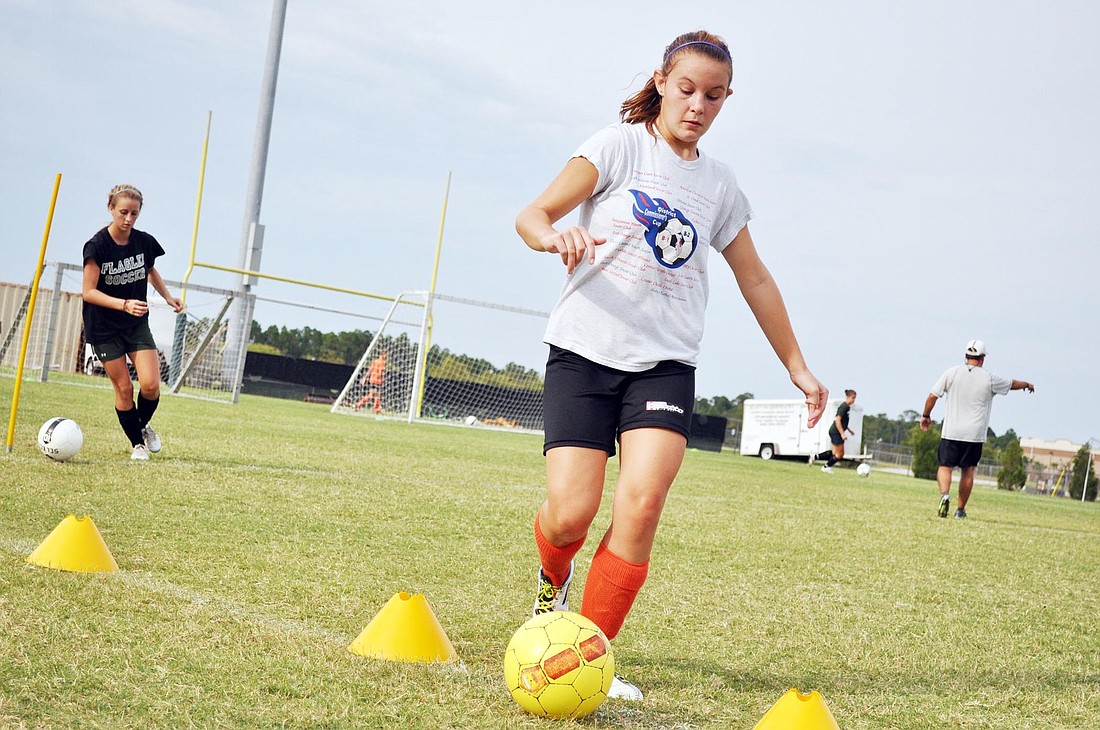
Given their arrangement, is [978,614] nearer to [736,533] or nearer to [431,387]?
[736,533]

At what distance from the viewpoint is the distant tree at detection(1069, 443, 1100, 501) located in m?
33.1

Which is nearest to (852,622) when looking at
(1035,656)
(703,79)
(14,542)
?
(1035,656)

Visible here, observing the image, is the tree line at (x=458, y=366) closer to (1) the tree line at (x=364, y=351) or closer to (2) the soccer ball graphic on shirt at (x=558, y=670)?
(1) the tree line at (x=364, y=351)

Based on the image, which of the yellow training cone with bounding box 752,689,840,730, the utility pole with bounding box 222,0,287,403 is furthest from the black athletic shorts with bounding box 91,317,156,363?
the utility pole with bounding box 222,0,287,403

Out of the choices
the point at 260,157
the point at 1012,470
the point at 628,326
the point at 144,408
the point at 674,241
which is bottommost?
the point at 144,408

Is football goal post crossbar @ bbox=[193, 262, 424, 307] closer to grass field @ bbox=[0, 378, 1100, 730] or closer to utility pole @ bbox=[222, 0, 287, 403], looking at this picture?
utility pole @ bbox=[222, 0, 287, 403]

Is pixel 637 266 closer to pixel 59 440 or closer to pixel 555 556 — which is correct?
pixel 555 556

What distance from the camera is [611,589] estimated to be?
130 inches

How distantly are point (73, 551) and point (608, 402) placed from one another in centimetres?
215

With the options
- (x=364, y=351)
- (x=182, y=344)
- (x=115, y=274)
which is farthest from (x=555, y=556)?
(x=364, y=351)

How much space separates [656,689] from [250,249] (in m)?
23.3

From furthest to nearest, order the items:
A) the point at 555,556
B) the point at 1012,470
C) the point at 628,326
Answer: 1. the point at 1012,470
2. the point at 555,556
3. the point at 628,326

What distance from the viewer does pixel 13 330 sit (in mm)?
21172

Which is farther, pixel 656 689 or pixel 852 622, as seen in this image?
pixel 852 622
